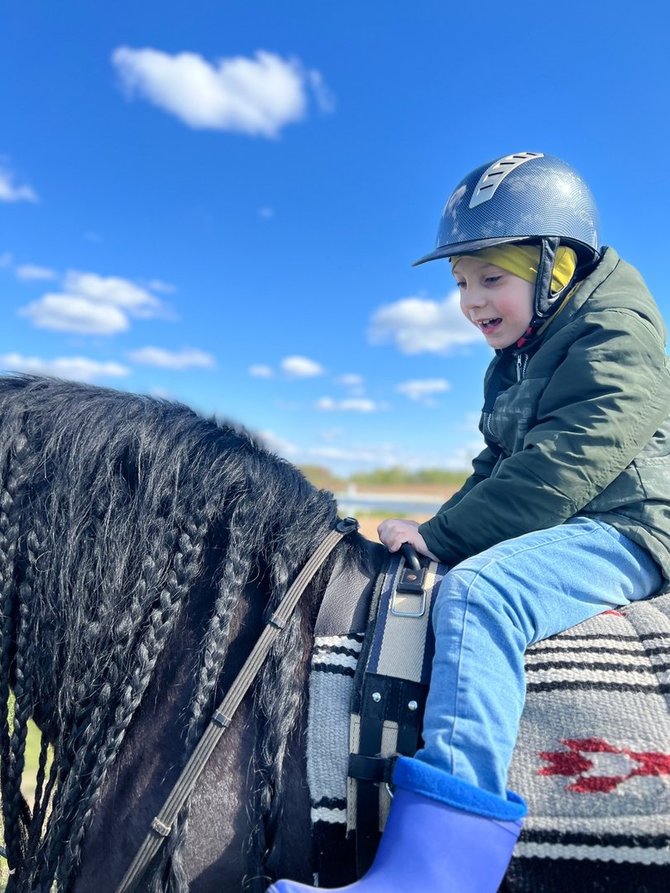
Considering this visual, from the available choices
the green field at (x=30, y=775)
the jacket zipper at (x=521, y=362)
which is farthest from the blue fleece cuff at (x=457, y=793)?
the green field at (x=30, y=775)

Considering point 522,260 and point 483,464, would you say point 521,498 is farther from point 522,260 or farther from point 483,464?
point 522,260

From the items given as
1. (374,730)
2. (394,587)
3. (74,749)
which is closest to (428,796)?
(374,730)

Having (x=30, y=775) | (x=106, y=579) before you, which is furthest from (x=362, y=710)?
(x=30, y=775)

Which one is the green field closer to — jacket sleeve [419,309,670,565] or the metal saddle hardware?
the metal saddle hardware

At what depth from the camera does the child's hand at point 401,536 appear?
6.17 feet

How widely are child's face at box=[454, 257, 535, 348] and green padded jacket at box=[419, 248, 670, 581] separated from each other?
25 cm

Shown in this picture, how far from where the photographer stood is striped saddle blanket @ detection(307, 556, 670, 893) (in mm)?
1396

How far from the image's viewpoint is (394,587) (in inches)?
67.7

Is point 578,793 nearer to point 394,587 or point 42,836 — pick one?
point 394,587

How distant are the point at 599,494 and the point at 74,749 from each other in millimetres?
1534

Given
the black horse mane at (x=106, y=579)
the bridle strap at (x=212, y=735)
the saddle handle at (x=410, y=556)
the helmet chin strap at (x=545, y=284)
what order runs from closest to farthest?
the bridle strap at (x=212, y=735), the black horse mane at (x=106, y=579), the saddle handle at (x=410, y=556), the helmet chin strap at (x=545, y=284)

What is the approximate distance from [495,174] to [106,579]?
6.02ft

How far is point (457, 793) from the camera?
52.9 inches

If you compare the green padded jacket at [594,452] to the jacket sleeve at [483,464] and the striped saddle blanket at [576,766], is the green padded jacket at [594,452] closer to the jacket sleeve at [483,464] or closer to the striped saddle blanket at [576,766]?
the striped saddle blanket at [576,766]
